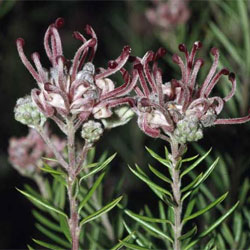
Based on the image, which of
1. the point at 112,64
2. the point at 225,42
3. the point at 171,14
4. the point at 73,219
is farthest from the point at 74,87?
the point at 171,14

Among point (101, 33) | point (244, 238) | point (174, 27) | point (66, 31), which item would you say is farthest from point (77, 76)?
point (66, 31)

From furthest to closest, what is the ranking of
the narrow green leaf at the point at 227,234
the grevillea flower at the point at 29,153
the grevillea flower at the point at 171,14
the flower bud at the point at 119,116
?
the grevillea flower at the point at 171,14
the grevillea flower at the point at 29,153
the narrow green leaf at the point at 227,234
the flower bud at the point at 119,116

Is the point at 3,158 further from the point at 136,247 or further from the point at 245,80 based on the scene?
the point at 136,247

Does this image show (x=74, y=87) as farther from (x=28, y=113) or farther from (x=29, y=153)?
(x=29, y=153)

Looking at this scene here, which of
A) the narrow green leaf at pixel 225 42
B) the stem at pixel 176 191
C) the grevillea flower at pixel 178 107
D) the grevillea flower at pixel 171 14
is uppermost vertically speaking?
the grevillea flower at pixel 171 14

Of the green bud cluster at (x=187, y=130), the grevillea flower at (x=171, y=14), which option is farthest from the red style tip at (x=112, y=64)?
the grevillea flower at (x=171, y=14)

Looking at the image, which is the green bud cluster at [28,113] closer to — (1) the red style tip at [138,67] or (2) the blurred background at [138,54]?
(1) the red style tip at [138,67]
